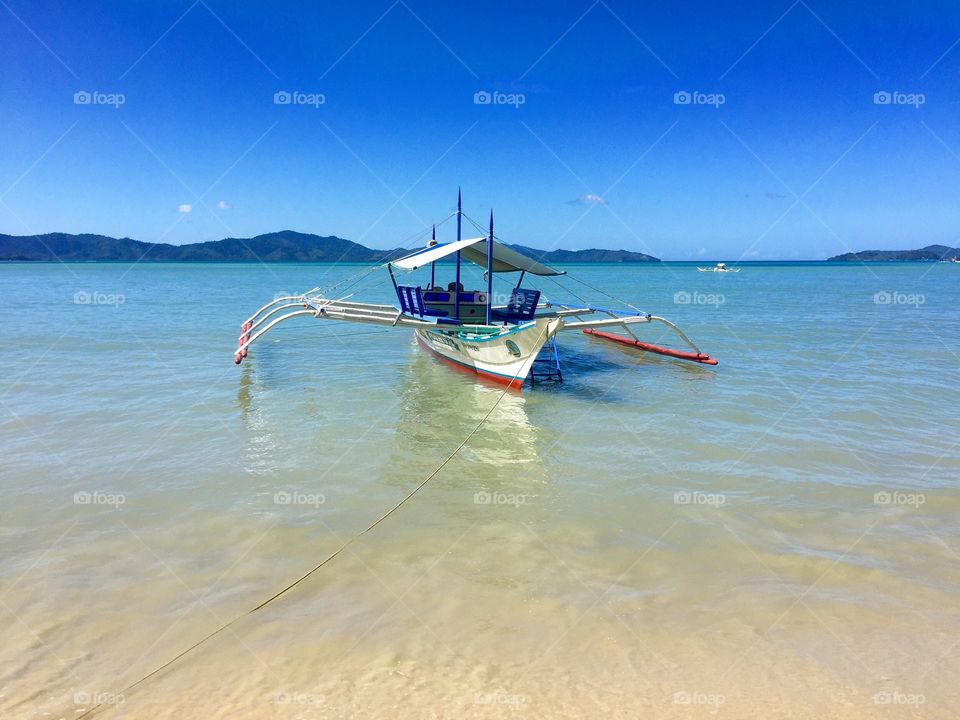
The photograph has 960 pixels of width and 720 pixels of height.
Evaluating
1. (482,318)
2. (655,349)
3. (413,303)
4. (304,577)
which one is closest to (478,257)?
(482,318)

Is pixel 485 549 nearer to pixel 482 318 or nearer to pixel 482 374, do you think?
pixel 482 374

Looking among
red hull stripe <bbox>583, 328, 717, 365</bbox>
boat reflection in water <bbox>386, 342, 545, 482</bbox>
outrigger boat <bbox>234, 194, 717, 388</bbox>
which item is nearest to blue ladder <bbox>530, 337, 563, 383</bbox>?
outrigger boat <bbox>234, 194, 717, 388</bbox>

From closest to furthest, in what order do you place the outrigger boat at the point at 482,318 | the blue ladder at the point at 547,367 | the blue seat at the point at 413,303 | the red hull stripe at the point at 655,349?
the outrigger boat at the point at 482,318
the blue ladder at the point at 547,367
the blue seat at the point at 413,303
the red hull stripe at the point at 655,349

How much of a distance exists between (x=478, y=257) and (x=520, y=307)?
2.11m

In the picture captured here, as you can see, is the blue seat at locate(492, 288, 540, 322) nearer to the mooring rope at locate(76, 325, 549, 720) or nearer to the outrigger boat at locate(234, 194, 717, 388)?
the outrigger boat at locate(234, 194, 717, 388)

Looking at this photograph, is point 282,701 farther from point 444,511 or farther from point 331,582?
point 444,511

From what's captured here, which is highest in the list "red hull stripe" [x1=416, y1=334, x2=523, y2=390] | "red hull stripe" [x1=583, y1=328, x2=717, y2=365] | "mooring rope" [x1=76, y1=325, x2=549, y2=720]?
"red hull stripe" [x1=583, y1=328, x2=717, y2=365]

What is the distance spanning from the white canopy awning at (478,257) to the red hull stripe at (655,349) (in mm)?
3190

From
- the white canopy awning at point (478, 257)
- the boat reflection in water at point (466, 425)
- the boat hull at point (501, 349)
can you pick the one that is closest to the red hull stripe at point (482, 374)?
the boat hull at point (501, 349)

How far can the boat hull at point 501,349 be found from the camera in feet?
40.6

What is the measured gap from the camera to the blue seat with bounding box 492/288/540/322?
48.9ft

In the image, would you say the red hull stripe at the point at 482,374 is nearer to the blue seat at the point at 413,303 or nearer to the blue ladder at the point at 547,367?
the blue ladder at the point at 547,367

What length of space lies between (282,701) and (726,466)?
266 inches

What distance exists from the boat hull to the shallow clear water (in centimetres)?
72
